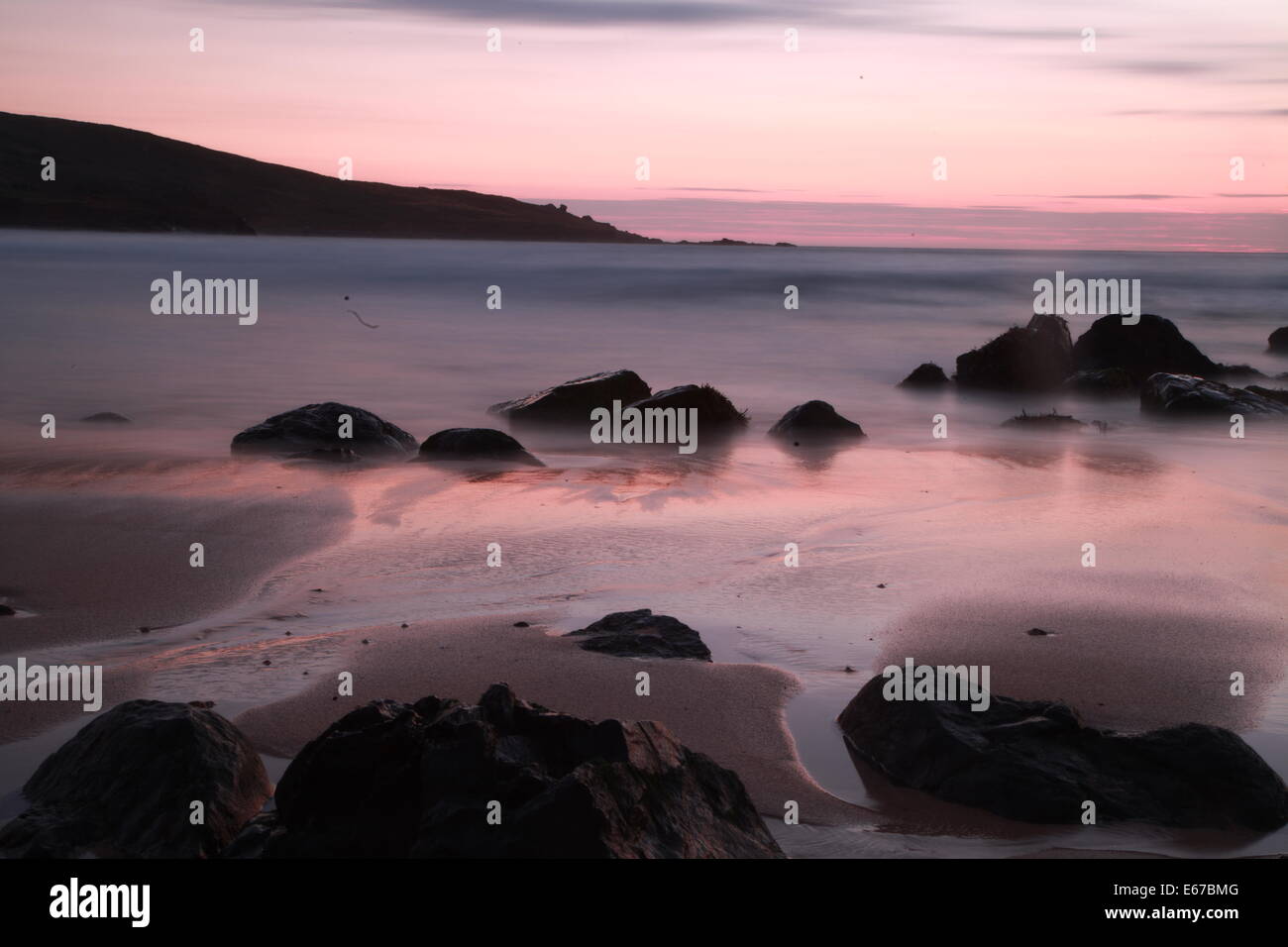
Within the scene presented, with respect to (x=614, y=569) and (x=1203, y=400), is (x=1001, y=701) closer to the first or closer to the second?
(x=614, y=569)

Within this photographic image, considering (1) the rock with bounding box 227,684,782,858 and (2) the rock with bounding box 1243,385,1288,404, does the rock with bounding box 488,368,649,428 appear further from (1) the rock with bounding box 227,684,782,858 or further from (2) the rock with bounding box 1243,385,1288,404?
(1) the rock with bounding box 227,684,782,858

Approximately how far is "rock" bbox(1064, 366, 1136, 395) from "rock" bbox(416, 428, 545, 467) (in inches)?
392

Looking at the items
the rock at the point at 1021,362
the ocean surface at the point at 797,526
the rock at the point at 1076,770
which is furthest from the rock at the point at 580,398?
the rock at the point at 1076,770

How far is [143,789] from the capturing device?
3650mm

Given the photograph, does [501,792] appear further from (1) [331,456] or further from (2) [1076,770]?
(1) [331,456]

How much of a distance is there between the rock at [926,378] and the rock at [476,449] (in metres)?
9.65

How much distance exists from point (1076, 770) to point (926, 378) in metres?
15.4

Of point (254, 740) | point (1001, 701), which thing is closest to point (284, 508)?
point (254, 740)

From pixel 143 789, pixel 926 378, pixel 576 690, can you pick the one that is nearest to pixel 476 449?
pixel 576 690

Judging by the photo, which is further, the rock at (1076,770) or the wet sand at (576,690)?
the wet sand at (576,690)

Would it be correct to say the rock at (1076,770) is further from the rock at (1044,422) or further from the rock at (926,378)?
the rock at (926,378)

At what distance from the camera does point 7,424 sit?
12703mm

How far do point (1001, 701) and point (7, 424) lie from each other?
38.1ft

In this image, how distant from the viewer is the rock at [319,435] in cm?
1102
